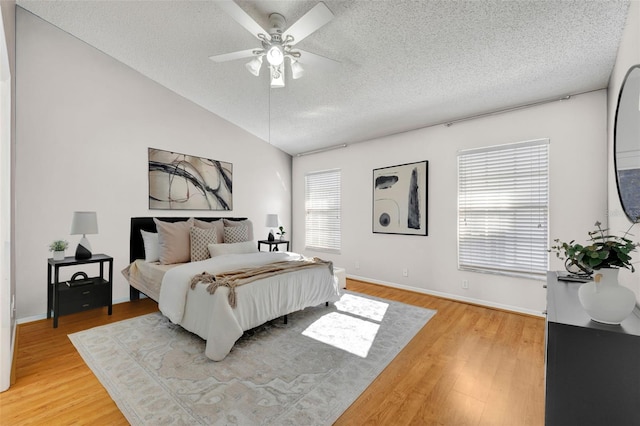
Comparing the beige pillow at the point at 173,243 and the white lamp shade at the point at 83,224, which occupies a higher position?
the white lamp shade at the point at 83,224

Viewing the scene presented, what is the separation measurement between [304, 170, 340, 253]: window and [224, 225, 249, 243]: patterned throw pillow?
5.65ft

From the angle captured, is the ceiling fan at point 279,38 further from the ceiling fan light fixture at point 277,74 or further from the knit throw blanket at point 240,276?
A: the knit throw blanket at point 240,276

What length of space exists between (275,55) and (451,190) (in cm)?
293

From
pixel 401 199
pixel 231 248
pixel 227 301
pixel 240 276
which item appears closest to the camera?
pixel 227 301

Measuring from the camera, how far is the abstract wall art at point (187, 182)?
4078 mm

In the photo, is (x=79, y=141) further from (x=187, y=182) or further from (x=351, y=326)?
(x=351, y=326)

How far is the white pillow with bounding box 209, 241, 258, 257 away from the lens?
147 inches

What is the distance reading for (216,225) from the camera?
4.37 m

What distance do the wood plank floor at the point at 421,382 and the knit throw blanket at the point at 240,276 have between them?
956 mm

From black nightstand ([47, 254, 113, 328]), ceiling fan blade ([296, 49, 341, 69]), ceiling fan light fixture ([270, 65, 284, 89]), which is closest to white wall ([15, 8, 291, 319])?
black nightstand ([47, 254, 113, 328])

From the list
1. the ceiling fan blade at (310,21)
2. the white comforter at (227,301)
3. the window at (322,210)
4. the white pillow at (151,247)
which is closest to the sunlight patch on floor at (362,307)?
the white comforter at (227,301)

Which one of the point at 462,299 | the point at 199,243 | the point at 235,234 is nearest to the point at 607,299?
the point at 462,299

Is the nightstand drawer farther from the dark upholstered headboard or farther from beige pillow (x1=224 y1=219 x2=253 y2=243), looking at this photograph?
beige pillow (x1=224 y1=219 x2=253 y2=243)

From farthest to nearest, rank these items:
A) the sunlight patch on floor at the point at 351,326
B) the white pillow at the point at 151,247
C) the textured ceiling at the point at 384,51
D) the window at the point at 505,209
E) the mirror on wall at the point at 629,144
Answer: the white pillow at the point at 151,247 → the window at the point at 505,209 → the sunlight patch on floor at the point at 351,326 → the textured ceiling at the point at 384,51 → the mirror on wall at the point at 629,144
